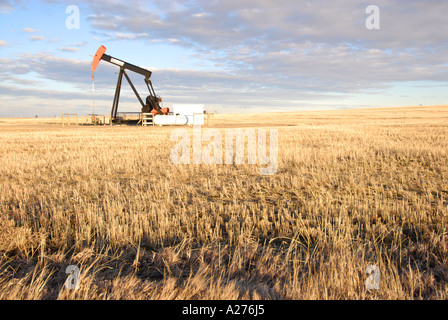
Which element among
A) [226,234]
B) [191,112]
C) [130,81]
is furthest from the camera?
[191,112]

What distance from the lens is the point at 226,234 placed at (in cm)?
491

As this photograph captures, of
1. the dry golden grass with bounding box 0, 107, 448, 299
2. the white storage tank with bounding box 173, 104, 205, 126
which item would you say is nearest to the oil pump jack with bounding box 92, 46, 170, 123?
the white storage tank with bounding box 173, 104, 205, 126

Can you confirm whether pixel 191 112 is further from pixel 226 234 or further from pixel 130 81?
pixel 226 234

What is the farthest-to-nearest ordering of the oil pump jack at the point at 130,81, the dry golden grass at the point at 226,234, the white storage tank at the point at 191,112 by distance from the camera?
1. the white storage tank at the point at 191,112
2. the oil pump jack at the point at 130,81
3. the dry golden grass at the point at 226,234

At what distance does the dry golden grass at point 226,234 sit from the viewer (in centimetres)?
319

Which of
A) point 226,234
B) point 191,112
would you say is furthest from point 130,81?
point 226,234

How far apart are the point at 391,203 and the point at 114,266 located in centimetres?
491

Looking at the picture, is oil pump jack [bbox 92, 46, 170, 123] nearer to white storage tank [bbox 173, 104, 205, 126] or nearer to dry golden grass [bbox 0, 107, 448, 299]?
Result: white storage tank [bbox 173, 104, 205, 126]

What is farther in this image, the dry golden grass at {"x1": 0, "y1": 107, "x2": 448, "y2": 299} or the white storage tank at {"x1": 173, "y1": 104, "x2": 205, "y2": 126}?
the white storage tank at {"x1": 173, "y1": 104, "x2": 205, "y2": 126}

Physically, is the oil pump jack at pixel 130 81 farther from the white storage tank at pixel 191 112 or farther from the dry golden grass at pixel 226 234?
the dry golden grass at pixel 226 234

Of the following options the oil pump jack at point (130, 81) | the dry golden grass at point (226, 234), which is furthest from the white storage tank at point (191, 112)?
the dry golden grass at point (226, 234)

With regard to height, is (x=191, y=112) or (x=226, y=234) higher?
(x=191, y=112)

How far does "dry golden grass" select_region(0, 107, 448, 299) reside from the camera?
10.5ft

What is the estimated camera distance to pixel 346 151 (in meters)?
13.4
